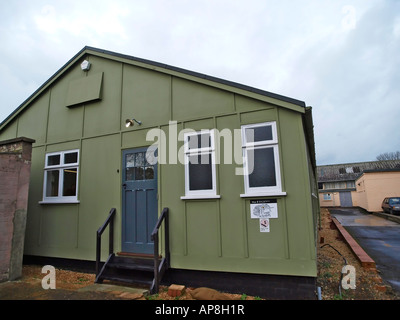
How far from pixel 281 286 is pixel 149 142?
3790 mm

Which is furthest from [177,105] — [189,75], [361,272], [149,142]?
[361,272]

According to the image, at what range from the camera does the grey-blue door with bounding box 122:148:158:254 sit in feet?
15.9

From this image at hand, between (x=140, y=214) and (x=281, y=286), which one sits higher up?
(x=140, y=214)

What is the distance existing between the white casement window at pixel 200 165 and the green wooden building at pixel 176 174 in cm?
2

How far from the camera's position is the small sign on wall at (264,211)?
3.92 meters

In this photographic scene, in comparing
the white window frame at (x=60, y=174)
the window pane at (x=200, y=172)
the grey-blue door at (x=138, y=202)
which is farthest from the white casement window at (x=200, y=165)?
the white window frame at (x=60, y=174)

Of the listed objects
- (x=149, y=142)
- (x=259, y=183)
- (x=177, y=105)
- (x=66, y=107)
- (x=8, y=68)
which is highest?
(x=8, y=68)

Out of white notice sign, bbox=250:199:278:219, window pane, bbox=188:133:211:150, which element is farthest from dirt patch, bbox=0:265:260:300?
window pane, bbox=188:133:211:150

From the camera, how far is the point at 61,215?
19.3 ft

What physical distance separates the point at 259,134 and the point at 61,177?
5.25 m

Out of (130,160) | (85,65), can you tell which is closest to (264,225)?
(130,160)
